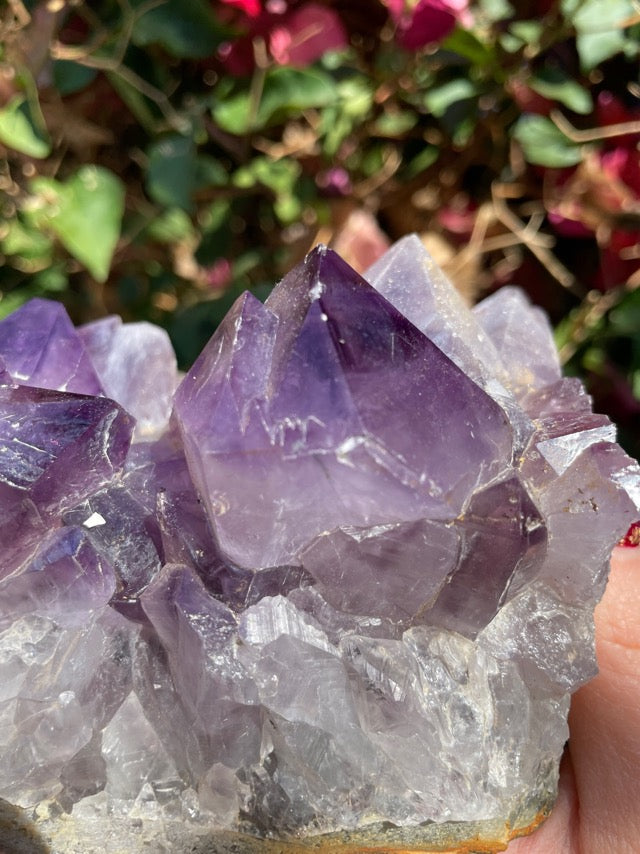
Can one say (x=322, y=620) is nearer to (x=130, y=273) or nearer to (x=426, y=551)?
(x=426, y=551)

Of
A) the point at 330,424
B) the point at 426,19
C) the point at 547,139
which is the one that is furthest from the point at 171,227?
the point at 330,424

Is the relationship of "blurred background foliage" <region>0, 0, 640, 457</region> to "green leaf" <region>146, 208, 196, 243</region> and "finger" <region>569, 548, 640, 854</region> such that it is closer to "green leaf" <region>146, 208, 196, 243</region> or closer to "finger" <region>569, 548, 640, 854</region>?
"green leaf" <region>146, 208, 196, 243</region>

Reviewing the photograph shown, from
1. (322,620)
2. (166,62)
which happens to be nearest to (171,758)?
(322,620)

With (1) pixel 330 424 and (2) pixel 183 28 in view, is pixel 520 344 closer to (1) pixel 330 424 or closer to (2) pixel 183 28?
(1) pixel 330 424

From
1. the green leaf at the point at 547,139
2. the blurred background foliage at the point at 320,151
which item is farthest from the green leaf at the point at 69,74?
the green leaf at the point at 547,139

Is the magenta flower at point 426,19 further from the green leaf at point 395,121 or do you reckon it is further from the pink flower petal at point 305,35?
the green leaf at point 395,121

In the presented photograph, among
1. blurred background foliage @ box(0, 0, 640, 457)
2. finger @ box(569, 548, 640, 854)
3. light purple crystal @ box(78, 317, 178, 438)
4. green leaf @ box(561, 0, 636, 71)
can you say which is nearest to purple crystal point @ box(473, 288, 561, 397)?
finger @ box(569, 548, 640, 854)
